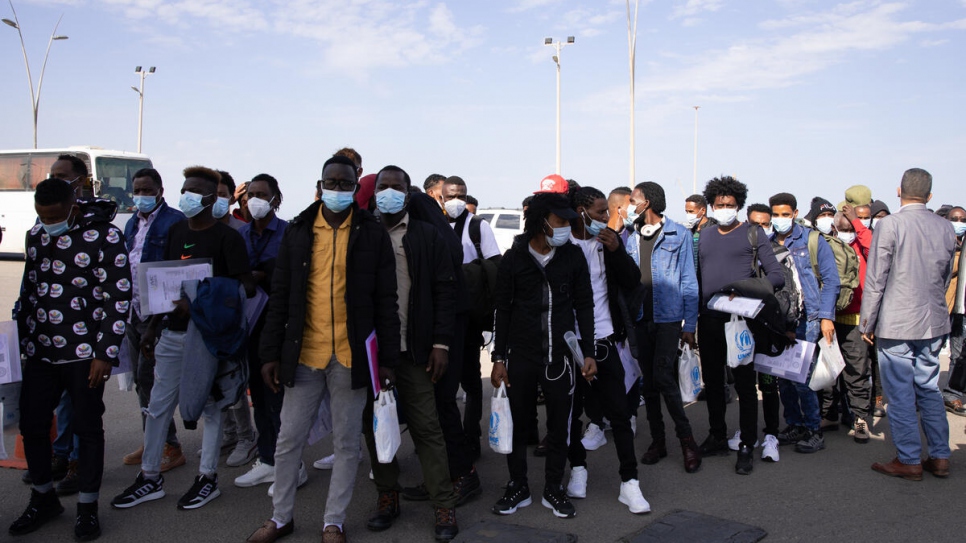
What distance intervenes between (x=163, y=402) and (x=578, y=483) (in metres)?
2.79

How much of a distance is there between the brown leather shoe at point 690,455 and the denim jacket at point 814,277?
1.58m

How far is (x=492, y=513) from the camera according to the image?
4.52 metres

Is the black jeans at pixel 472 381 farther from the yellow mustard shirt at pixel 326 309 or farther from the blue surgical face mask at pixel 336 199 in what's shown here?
the blue surgical face mask at pixel 336 199

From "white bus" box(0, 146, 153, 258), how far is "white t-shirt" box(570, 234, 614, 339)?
1861cm

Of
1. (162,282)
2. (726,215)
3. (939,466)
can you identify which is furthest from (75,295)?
(939,466)

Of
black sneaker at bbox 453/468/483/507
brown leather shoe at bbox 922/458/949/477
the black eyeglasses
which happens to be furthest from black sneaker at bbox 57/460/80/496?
brown leather shoe at bbox 922/458/949/477

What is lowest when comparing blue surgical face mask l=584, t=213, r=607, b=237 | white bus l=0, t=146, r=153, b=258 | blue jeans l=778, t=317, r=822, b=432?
blue jeans l=778, t=317, r=822, b=432

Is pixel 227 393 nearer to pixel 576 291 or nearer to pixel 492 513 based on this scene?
pixel 492 513

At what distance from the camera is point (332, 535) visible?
157 inches

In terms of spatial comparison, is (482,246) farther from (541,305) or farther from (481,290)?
(541,305)

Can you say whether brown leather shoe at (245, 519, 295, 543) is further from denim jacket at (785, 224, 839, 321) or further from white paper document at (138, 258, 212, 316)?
denim jacket at (785, 224, 839, 321)

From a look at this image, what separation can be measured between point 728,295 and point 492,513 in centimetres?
247

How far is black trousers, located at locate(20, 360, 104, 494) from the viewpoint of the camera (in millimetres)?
4238

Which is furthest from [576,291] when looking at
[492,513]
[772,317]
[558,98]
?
[558,98]
